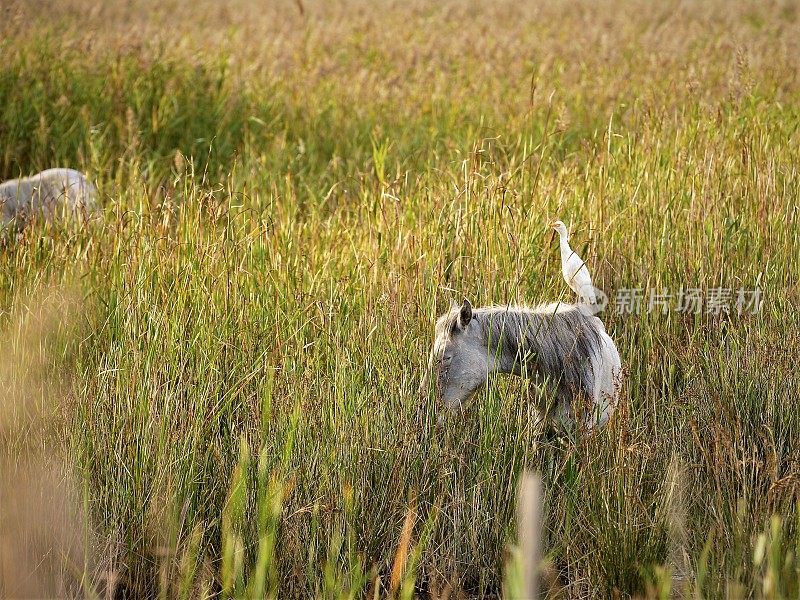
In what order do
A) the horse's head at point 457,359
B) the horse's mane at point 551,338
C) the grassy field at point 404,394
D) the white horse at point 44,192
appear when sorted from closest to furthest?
the grassy field at point 404,394
the horse's head at point 457,359
the horse's mane at point 551,338
the white horse at point 44,192

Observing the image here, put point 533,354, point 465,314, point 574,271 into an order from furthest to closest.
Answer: point 574,271 < point 533,354 < point 465,314

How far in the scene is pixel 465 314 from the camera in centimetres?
297

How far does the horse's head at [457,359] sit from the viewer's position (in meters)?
3.05

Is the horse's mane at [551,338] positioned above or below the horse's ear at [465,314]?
below

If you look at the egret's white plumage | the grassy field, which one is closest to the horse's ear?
the grassy field

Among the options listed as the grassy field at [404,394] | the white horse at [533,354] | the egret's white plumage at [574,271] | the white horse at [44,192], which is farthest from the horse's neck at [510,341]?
the white horse at [44,192]

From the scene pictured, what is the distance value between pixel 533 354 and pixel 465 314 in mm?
317

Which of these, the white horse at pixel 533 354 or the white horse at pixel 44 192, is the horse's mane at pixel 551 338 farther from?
the white horse at pixel 44 192

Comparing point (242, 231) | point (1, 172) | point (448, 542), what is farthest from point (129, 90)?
point (448, 542)

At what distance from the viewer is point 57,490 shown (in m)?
2.83

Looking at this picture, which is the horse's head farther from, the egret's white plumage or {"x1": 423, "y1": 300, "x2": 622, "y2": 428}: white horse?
the egret's white plumage

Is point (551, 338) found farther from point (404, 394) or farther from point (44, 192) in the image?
point (44, 192)

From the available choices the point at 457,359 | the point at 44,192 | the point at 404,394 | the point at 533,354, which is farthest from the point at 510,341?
the point at 44,192

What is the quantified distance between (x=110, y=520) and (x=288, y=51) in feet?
29.4
